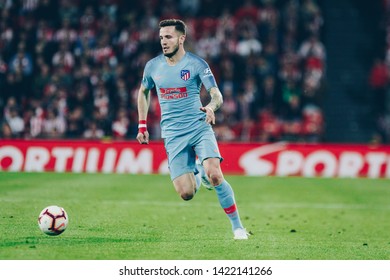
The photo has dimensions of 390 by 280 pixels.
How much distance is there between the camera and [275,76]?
A: 23.0 m

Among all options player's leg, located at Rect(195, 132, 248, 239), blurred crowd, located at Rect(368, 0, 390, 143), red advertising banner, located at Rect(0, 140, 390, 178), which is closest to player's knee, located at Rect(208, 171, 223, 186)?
player's leg, located at Rect(195, 132, 248, 239)

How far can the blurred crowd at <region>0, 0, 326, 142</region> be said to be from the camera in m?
21.8

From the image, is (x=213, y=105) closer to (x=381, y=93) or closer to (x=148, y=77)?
(x=148, y=77)

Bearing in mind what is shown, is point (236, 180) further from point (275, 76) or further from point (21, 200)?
point (21, 200)

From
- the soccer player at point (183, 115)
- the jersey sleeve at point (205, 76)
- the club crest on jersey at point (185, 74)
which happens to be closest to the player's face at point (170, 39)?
the soccer player at point (183, 115)

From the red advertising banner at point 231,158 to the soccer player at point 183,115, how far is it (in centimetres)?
970

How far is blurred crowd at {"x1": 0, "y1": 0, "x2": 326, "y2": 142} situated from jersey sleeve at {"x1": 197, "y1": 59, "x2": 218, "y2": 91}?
1199cm

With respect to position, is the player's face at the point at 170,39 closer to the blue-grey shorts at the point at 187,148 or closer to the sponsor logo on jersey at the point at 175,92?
the sponsor logo on jersey at the point at 175,92

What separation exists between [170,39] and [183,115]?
970 mm

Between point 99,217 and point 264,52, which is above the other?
point 264,52

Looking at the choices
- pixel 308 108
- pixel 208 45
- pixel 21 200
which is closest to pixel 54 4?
pixel 208 45

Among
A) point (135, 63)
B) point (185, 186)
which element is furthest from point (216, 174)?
point (135, 63)

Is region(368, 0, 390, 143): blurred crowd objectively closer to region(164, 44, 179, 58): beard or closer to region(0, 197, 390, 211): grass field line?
region(0, 197, 390, 211): grass field line

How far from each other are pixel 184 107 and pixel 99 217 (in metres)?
2.61
